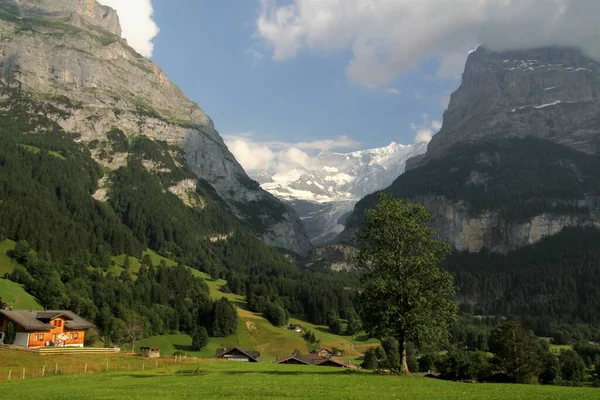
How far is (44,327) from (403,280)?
77304 millimetres

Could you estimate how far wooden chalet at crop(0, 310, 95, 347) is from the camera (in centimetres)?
9656

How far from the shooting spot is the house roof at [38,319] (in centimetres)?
9681

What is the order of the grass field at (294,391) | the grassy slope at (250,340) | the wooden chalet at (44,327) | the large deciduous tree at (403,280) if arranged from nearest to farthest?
the grass field at (294,391), the large deciduous tree at (403,280), the wooden chalet at (44,327), the grassy slope at (250,340)

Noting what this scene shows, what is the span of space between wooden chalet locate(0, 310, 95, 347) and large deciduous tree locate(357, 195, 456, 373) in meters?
72.2

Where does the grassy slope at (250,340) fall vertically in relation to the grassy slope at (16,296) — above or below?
below

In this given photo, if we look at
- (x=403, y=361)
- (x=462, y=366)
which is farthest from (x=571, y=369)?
(x=403, y=361)

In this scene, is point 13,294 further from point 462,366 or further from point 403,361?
point 403,361

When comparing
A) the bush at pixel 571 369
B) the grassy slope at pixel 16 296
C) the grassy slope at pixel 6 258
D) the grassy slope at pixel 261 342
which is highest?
the grassy slope at pixel 6 258

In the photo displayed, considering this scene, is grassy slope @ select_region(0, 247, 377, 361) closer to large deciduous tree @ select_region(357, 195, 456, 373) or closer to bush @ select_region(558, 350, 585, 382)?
bush @ select_region(558, 350, 585, 382)

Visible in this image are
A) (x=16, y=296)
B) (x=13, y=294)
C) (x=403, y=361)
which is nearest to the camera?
(x=403, y=361)

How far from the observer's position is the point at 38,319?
10250 cm

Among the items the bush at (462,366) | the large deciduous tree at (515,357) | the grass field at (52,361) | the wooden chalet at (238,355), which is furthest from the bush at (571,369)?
the grass field at (52,361)

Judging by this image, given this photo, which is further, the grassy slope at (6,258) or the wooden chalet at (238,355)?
the grassy slope at (6,258)

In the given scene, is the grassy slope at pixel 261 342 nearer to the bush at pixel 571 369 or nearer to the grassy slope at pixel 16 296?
the grassy slope at pixel 16 296
